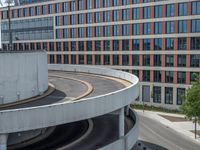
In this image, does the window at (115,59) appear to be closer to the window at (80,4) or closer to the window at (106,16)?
the window at (106,16)

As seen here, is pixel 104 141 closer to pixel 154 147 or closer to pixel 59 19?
pixel 154 147

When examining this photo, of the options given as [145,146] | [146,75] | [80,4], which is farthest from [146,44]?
[145,146]

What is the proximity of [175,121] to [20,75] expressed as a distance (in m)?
40.1

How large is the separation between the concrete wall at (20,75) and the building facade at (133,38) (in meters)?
43.1

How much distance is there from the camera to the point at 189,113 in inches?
2060

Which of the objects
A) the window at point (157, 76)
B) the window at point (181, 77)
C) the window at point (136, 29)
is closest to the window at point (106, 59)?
the window at point (136, 29)

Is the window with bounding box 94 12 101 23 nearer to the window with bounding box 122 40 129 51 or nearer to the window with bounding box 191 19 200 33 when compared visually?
the window with bounding box 122 40 129 51

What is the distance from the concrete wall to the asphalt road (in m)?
21.5

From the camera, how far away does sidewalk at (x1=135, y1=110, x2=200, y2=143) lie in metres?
57.2

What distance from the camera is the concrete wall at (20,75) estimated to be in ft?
96.7

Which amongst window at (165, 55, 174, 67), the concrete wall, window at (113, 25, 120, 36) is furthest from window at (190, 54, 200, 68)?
the concrete wall

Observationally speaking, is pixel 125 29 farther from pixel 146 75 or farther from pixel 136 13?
pixel 146 75

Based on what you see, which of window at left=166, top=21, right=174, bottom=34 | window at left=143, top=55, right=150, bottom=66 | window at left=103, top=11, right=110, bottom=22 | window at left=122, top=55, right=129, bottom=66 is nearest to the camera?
window at left=166, top=21, right=174, bottom=34

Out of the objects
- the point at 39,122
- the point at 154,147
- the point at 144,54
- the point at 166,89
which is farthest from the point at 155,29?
the point at 39,122
